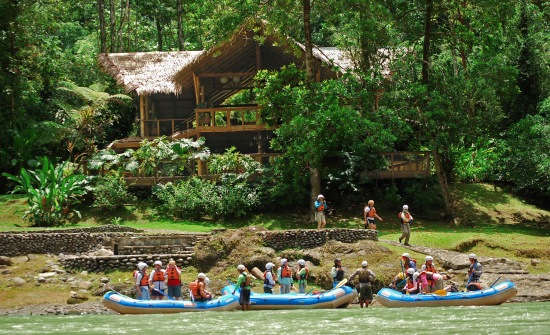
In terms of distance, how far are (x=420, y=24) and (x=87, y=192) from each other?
48.6 ft

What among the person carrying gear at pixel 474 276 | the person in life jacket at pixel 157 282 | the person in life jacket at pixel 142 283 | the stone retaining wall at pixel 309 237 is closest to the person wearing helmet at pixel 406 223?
the stone retaining wall at pixel 309 237

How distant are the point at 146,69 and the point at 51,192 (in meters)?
10.3

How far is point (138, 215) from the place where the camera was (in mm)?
36031

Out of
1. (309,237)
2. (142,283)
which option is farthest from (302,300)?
(309,237)

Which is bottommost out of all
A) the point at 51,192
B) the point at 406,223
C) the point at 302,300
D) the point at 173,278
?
the point at 302,300

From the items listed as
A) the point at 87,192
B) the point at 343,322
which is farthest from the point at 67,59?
the point at 343,322

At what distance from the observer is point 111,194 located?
35906 mm

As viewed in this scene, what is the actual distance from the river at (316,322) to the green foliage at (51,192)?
11.8 meters

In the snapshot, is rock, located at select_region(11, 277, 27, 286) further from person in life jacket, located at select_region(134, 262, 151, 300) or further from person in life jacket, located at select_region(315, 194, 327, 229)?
person in life jacket, located at select_region(315, 194, 327, 229)

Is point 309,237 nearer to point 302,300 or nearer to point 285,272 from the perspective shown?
point 285,272

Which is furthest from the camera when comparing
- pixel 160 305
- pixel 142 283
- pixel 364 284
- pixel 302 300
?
pixel 142 283

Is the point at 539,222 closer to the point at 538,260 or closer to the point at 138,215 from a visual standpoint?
the point at 538,260

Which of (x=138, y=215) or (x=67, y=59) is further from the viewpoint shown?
(x=67, y=59)

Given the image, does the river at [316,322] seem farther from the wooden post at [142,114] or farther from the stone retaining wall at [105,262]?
the wooden post at [142,114]
